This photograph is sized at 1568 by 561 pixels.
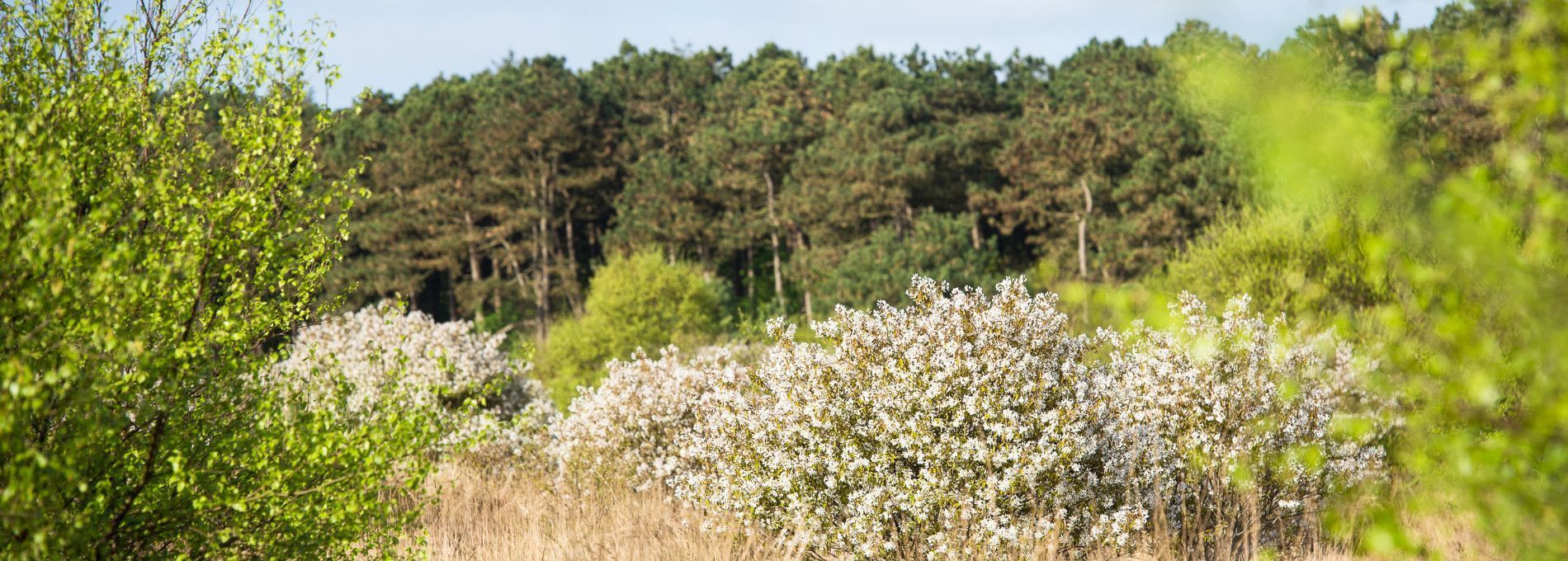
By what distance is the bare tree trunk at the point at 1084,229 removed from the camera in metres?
43.9

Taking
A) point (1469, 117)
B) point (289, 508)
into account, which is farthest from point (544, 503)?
point (1469, 117)

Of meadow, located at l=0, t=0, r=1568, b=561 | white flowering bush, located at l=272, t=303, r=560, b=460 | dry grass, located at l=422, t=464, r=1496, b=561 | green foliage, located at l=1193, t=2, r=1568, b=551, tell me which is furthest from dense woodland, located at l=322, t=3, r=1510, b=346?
green foliage, located at l=1193, t=2, r=1568, b=551

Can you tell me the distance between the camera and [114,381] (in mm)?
4926

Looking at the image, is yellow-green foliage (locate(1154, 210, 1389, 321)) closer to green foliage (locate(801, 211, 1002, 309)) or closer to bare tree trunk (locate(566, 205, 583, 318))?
green foliage (locate(801, 211, 1002, 309))

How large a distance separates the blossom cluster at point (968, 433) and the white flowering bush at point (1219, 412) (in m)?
0.03

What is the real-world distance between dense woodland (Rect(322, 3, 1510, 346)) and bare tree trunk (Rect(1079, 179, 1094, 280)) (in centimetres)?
15

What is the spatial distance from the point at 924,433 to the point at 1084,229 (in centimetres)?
3852

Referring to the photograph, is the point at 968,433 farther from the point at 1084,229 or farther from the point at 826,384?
the point at 1084,229

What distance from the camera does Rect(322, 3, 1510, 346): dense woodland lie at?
41969mm

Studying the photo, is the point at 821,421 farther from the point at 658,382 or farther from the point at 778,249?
the point at 778,249

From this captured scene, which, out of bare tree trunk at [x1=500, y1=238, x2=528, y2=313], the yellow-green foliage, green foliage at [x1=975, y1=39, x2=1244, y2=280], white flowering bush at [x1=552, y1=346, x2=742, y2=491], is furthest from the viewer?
bare tree trunk at [x1=500, y1=238, x2=528, y2=313]

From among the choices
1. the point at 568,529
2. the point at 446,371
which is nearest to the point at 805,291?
the point at 446,371

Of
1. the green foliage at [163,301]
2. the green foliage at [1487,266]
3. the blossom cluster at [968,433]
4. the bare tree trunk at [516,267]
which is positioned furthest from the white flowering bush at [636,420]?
the bare tree trunk at [516,267]

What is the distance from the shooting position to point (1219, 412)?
929 cm
